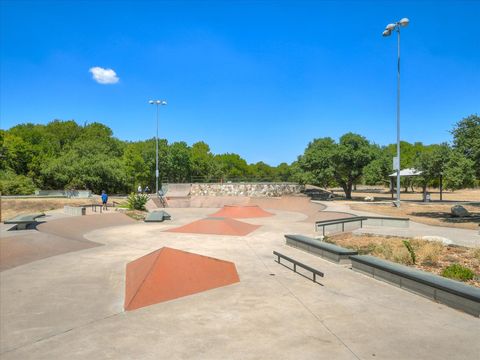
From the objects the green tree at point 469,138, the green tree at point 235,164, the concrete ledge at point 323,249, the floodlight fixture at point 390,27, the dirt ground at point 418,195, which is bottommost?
the concrete ledge at point 323,249

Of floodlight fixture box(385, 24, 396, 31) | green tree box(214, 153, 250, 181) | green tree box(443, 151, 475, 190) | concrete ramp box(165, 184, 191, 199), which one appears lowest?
concrete ramp box(165, 184, 191, 199)

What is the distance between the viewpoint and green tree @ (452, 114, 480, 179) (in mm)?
19844

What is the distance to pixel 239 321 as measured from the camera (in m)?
6.10

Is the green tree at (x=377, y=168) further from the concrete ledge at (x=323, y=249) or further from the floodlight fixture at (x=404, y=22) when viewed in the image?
the concrete ledge at (x=323, y=249)

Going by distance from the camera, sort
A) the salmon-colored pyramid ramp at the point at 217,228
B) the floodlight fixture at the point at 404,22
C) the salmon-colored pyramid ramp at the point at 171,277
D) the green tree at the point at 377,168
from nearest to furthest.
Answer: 1. the salmon-colored pyramid ramp at the point at 171,277
2. the salmon-colored pyramid ramp at the point at 217,228
3. the floodlight fixture at the point at 404,22
4. the green tree at the point at 377,168

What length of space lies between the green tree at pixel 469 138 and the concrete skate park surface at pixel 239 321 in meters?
15.1

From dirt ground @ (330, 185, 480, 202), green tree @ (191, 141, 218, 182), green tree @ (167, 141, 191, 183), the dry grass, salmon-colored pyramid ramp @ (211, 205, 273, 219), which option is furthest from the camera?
green tree @ (191, 141, 218, 182)

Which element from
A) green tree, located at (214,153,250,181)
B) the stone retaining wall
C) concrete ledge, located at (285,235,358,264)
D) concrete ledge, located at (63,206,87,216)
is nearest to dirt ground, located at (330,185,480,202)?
the stone retaining wall

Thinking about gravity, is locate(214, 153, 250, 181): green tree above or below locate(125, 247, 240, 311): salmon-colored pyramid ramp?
above

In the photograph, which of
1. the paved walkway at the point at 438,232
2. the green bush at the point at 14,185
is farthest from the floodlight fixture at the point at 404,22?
the green bush at the point at 14,185

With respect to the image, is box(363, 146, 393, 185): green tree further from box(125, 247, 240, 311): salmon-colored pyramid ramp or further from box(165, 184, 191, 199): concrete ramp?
box(125, 247, 240, 311): salmon-colored pyramid ramp

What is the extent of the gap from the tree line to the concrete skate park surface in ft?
51.0

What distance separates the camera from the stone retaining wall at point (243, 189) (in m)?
45.2

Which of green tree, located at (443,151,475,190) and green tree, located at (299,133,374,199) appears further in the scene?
green tree, located at (299,133,374,199)
